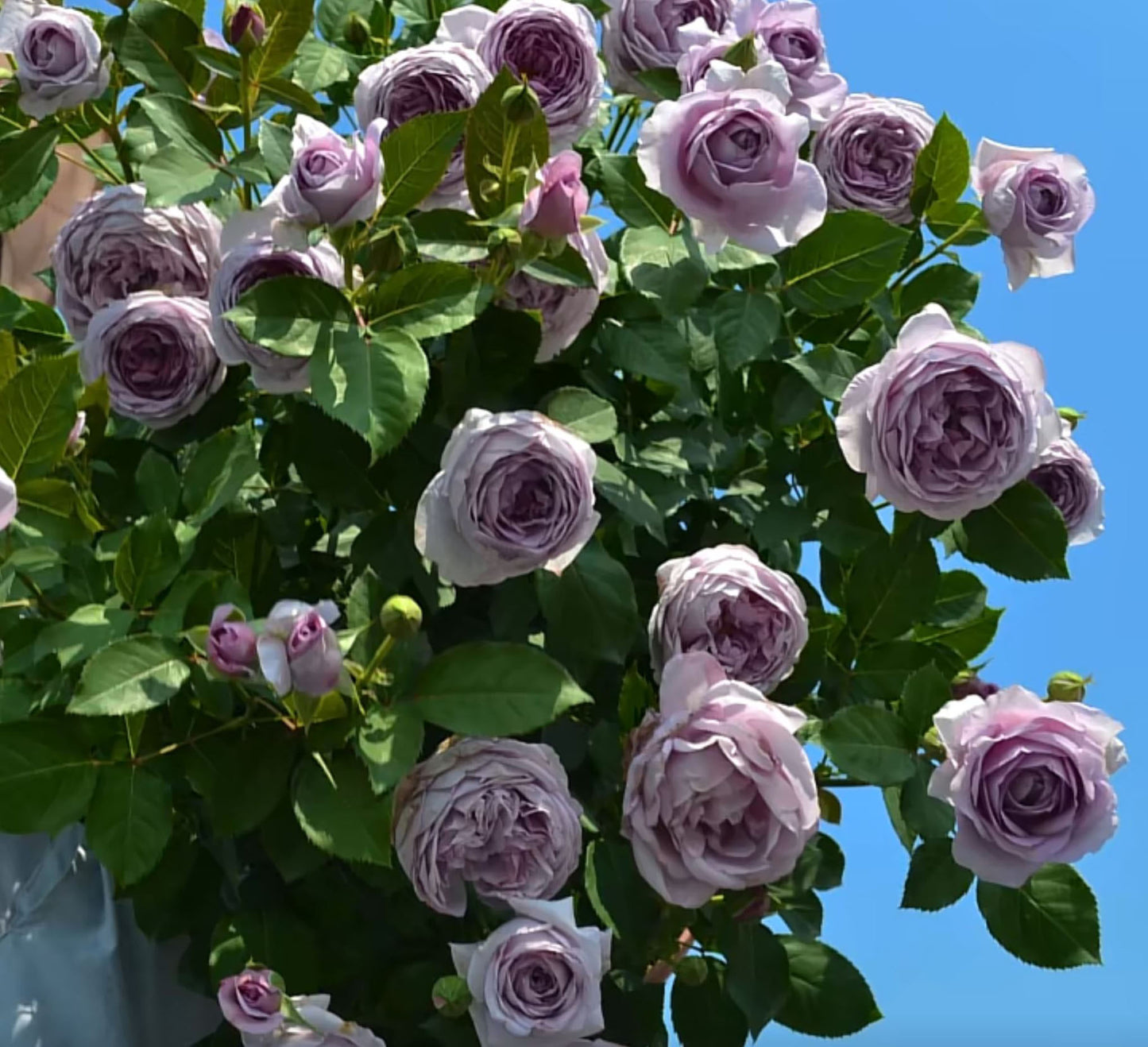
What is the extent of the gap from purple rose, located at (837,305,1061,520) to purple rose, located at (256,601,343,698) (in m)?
0.30

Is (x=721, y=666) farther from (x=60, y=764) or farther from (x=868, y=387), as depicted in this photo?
(x=60, y=764)

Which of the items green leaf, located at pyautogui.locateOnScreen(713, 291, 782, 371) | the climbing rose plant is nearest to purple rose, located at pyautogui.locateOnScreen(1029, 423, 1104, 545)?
the climbing rose plant

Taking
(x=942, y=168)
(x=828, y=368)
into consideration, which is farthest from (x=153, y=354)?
(x=942, y=168)

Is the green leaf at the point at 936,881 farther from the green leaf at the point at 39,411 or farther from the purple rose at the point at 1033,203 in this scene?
the green leaf at the point at 39,411

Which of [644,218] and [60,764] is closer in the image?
[60,764]

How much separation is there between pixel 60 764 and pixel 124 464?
0.27m

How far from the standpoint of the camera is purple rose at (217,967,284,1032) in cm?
70

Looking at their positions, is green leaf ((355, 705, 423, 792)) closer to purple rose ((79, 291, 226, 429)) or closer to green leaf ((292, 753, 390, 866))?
green leaf ((292, 753, 390, 866))

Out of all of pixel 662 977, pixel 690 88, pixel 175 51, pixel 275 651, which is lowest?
pixel 662 977

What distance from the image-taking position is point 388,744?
0.68 metres

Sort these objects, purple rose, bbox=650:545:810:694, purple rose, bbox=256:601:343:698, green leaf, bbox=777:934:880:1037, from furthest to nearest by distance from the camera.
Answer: green leaf, bbox=777:934:880:1037 < purple rose, bbox=650:545:810:694 < purple rose, bbox=256:601:343:698

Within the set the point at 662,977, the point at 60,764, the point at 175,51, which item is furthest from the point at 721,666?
the point at 175,51

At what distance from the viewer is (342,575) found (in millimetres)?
921

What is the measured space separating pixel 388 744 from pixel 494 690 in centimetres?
6
